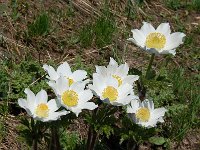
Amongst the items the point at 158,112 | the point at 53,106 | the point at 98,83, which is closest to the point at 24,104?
the point at 53,106

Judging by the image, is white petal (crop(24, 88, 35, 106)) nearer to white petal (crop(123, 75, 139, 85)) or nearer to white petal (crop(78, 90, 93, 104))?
white petal (crop(78, 90, 93, 104))

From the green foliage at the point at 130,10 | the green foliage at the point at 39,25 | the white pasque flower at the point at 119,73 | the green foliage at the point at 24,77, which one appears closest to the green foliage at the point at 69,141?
the green foliage at the point at 24,77

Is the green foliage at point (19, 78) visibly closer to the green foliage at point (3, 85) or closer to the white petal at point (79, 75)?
the green foliage at point (3, 85)

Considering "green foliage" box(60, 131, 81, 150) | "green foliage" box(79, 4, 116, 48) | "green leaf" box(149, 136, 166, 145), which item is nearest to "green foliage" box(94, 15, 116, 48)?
"green foliage" box(79, 4, 116, 48)

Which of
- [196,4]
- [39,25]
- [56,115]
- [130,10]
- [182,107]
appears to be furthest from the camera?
[196,4]

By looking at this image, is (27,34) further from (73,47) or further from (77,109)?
Answer: (77,109)

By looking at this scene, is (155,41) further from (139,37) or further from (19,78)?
(19,78)

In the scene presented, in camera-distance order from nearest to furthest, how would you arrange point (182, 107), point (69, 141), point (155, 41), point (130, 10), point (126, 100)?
point (126, 100) < point (155, 41) < point (69, 141) < point (182, 107) < point (130, 10)
